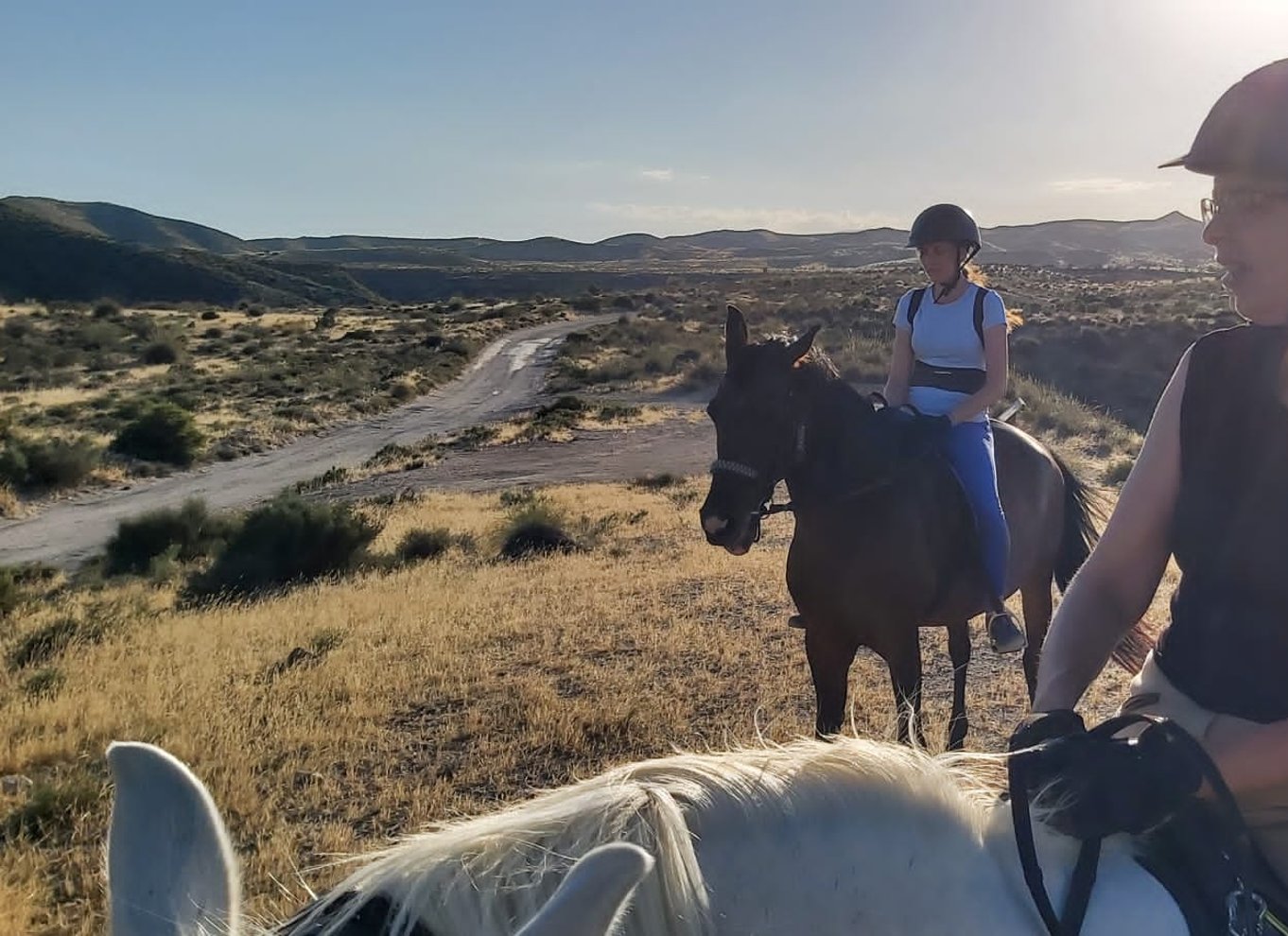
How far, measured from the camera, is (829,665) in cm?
455

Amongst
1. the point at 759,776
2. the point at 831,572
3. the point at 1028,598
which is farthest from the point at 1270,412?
the point at 1028,598

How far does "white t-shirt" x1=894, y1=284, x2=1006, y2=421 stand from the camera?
4836mm

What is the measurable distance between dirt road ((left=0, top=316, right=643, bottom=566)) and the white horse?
16059 millimetres

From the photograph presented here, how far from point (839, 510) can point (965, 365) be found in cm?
108

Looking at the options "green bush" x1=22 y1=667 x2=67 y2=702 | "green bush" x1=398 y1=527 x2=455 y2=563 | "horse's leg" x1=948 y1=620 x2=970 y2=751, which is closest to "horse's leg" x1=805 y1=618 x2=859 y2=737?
"horse's leg" x1=948 y1=620 x2=970 y2=751

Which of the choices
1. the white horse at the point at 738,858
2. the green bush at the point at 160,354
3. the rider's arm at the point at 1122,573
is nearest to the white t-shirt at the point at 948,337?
the rider's arm at the point at 1122,573

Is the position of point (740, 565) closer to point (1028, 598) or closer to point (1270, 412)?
point (1028, 598)

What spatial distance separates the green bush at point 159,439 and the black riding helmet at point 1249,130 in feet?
78.1

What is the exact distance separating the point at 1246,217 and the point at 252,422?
28071 millimetres

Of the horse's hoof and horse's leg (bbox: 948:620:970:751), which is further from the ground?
the horse's hoof

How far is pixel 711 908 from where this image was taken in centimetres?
120

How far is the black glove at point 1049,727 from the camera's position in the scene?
1.63 meters

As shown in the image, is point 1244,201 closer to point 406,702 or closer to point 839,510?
point 839,510

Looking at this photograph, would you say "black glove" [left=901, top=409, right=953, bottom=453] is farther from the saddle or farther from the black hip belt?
→ the saddle
